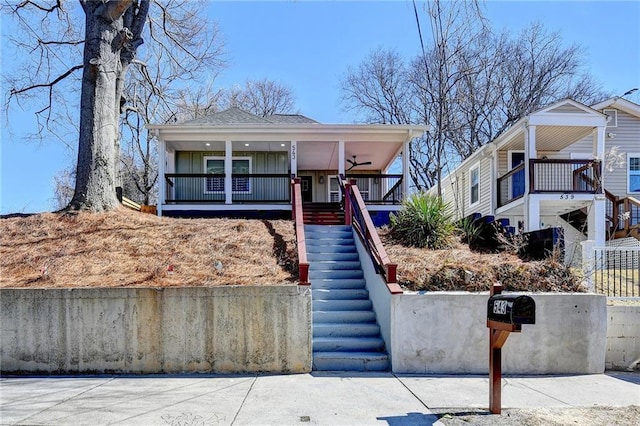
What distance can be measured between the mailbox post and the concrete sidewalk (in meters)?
0.34

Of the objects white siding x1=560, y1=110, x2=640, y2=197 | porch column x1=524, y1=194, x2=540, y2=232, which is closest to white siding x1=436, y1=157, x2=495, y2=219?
porch column x1=524, y1=194, x2=540, y2=232

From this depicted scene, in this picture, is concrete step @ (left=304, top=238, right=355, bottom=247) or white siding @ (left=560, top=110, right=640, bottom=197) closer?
concrete step @ (left=304, top=238, right=355, bottom=247)

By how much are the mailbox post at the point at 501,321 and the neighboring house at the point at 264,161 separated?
29.4ft

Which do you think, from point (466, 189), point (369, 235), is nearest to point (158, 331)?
point (369, 235)

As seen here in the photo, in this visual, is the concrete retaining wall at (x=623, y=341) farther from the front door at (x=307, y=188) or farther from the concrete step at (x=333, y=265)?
the front door at (x=307, y=188)

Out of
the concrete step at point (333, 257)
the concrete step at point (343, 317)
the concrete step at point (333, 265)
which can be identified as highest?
the concrete step at point (333, 257)

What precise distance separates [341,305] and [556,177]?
10030 mm

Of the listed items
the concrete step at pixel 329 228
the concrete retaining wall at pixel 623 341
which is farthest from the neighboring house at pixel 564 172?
the concrete retaining wall at pixel 623 341

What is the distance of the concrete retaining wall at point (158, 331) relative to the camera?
580cm

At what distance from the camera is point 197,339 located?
5.81 metres

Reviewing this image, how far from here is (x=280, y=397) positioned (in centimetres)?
468

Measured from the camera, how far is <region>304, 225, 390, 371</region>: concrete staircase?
5.85 m

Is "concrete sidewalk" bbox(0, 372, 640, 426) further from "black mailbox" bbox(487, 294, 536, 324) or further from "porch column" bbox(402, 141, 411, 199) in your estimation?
"porch column" bbox(402, 141, 411, 199)

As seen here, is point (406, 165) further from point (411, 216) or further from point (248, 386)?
point (248, 386)
